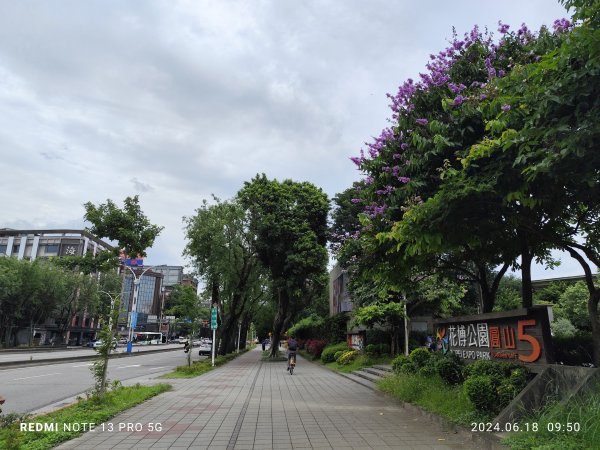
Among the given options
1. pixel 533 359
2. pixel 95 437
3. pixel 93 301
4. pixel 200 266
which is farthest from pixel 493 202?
pixel 93 301

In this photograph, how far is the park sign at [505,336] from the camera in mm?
7223

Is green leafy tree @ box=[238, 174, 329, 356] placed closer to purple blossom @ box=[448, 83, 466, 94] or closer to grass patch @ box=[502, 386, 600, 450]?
purple blossom @ box=[448, 83, 466, 94]

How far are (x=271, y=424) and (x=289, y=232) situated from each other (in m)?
20.3

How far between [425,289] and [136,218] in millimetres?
13105

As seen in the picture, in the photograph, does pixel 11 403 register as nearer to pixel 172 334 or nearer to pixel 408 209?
pixel 408 209

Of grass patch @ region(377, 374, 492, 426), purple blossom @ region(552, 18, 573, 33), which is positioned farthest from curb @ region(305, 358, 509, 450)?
purple blossom @ region(552, 18, 573, 33)

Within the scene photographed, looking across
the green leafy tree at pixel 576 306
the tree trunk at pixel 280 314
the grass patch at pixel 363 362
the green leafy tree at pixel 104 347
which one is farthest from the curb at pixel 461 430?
the green leafy tree at pixel 576 306

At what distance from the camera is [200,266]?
28125 mm

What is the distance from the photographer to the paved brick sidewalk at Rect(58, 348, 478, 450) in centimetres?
663

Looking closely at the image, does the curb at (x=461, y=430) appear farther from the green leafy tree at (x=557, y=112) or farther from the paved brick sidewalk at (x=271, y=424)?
the green leafy tree at (x=557, y=112)

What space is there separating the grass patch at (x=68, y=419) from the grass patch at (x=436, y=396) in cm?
607

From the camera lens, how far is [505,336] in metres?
8.23

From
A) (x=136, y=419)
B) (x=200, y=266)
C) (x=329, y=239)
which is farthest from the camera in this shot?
(x=329, y=239)

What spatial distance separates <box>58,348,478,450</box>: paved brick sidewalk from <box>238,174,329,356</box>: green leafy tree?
15.5 metres
